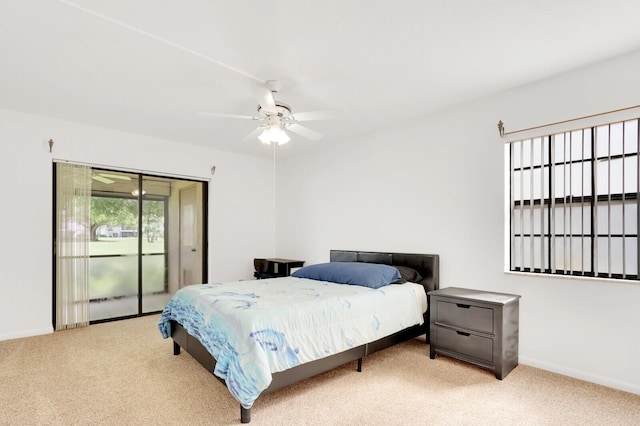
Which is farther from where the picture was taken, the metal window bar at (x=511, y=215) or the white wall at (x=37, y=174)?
the white wall at (x=37, y=174)

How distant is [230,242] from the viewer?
5363 mm

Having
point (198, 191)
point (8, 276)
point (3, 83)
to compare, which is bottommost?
point (8, 276)

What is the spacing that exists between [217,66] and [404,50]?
143 cm

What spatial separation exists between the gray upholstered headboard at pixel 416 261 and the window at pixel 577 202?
74cm

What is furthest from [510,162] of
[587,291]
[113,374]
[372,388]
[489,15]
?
[113,374]

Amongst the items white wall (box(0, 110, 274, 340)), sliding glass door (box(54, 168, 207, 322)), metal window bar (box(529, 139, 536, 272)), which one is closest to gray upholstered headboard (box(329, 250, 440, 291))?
metal window bar (box(529, 139, 536, 272))

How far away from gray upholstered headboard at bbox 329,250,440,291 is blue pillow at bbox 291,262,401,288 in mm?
361

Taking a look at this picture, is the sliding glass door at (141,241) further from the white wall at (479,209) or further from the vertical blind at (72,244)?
the white wall at (479,209)

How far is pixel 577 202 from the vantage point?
9.14ft

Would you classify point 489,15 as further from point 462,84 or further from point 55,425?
point 55,425

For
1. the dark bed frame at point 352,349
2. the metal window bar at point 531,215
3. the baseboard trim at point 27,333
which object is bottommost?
the baseboard trim at point 27,333

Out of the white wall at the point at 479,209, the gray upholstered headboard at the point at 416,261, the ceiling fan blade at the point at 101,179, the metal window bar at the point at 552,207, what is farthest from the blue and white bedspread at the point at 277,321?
the ceiling fan blade at the point at 101,179

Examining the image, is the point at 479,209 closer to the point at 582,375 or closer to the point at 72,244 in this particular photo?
the point at 582,375

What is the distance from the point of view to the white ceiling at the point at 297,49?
77.0 inches
